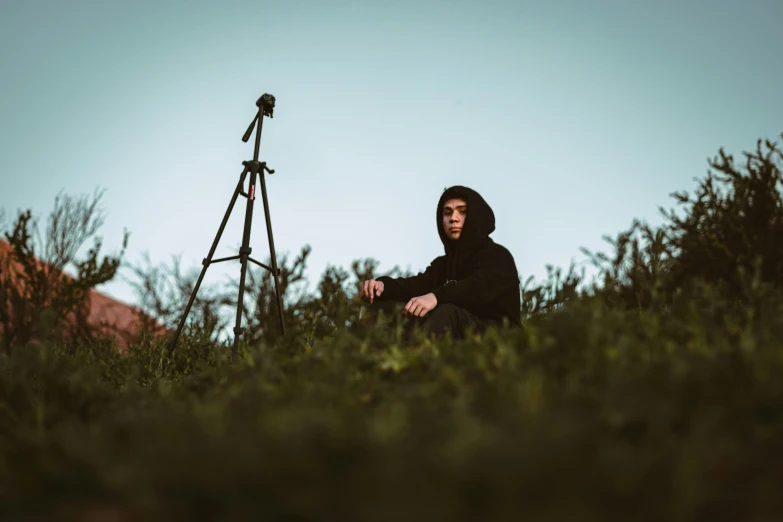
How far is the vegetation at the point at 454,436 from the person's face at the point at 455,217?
69.7 inches

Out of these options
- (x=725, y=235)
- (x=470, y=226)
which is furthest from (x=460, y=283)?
(x=725, y=235)

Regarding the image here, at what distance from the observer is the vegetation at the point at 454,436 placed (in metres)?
1.39

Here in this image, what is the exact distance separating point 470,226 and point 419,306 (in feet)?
3.58

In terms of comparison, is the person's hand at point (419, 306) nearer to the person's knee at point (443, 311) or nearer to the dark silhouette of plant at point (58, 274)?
the person's knee at point (443, 311)

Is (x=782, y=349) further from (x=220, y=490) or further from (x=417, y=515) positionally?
(x=220, y=490)

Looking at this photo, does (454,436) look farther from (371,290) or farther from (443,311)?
(371,290)

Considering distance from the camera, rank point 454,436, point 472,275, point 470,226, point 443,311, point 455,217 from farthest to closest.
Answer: point 455,217 → point 470,226 → point 472,275 → point 443,311 → point 454,436

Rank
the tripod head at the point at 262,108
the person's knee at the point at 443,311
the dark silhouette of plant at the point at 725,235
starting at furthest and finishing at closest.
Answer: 1. the dark silhouette of plant at the point at 725,235
2. the tripod head at the point at 262,108
3. the person's knee at the point at 443,311

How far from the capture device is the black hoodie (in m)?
3.98

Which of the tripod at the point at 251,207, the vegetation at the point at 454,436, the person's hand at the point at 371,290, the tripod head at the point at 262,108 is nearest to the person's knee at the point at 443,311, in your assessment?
the person's hand at the point at 371,290

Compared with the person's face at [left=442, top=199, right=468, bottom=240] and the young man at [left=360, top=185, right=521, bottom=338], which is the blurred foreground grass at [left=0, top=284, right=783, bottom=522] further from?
the person's face at [left=442, top=199, right=468, bottom=240]

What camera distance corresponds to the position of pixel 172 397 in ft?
9.16

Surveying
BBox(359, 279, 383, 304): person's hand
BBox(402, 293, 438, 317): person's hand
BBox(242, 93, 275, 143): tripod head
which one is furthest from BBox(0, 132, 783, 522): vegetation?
BBox(242, 93, 275, 143): tripod head

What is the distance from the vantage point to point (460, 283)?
3.93m
